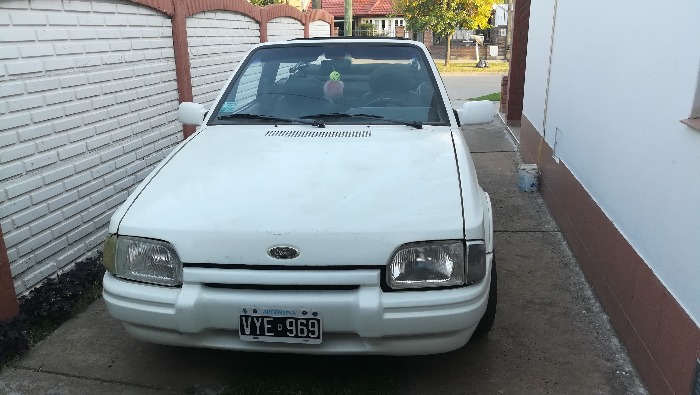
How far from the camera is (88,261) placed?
4.27m

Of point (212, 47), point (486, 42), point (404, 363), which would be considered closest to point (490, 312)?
point (404, 363)

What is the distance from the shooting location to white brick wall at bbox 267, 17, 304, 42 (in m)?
10.4

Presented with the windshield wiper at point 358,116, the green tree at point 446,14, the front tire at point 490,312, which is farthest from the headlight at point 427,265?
the green tree at point 446,14

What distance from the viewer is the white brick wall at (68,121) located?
145 inches

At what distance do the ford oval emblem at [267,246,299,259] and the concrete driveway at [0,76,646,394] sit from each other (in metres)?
0.88

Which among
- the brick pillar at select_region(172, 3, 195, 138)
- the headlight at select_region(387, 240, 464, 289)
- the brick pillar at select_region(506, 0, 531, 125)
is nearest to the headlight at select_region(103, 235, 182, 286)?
the headlight at select_region(387, 240, 464, 289)

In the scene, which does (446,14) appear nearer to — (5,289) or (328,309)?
(5,289)

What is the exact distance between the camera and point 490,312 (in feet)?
10.5

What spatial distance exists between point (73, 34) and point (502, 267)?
12.2 feet

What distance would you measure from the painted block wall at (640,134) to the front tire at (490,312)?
0.79 m

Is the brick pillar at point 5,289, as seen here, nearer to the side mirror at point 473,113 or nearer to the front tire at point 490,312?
the front tire at point 490,312

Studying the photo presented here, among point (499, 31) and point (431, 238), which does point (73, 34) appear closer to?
point (431, 238)

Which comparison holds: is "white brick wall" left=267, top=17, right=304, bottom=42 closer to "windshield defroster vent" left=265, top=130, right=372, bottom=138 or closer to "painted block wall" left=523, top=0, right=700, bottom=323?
"painted block wall" left=523, top=0, right=700, bottom=323

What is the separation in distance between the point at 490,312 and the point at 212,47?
5511 mm
